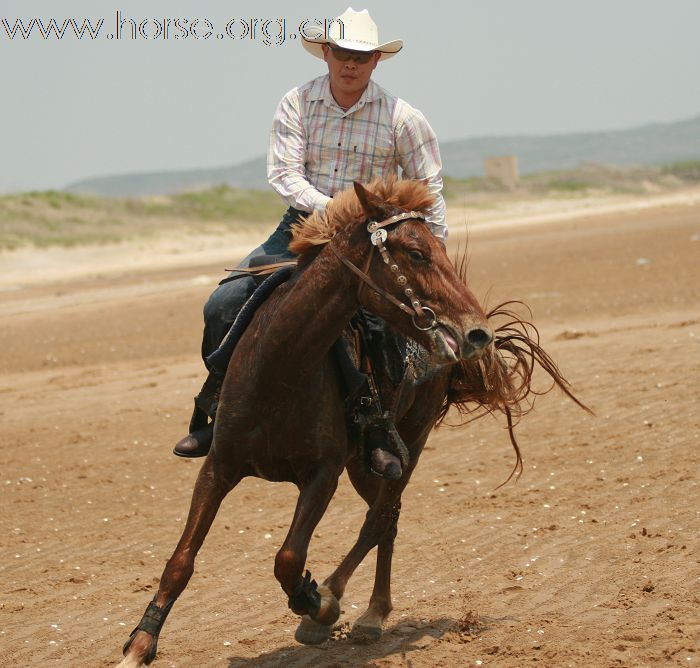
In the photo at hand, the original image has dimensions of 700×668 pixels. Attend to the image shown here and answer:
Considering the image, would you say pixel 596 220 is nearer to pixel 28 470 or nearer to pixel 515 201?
pixel 515 201

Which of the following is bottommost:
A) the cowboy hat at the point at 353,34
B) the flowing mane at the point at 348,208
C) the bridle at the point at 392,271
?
the bridle at the point at 392,271

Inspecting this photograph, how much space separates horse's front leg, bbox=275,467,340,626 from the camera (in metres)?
5.47

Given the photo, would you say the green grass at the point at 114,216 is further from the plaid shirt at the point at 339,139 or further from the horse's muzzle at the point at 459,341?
the horse's muzzle at the point at 459,341

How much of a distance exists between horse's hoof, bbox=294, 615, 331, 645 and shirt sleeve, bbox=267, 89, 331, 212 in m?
2.01

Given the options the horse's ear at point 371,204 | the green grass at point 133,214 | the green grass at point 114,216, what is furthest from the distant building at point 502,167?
the horse's ear at point 371,204

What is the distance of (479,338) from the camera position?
493 cm

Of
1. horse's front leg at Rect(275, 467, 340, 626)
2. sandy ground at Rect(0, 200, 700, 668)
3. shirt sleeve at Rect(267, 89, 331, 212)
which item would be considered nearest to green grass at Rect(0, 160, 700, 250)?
sandy ground at Rect(0, 200, 700, 668)

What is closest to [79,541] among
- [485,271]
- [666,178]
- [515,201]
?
[485,271]

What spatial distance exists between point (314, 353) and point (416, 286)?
61cm

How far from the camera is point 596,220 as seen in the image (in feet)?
133

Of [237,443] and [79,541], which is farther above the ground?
[237,443]

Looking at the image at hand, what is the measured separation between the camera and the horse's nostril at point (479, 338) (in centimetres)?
492

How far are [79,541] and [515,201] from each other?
51.3 m

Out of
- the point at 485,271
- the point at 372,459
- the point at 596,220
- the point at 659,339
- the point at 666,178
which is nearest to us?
the point at 372,459
